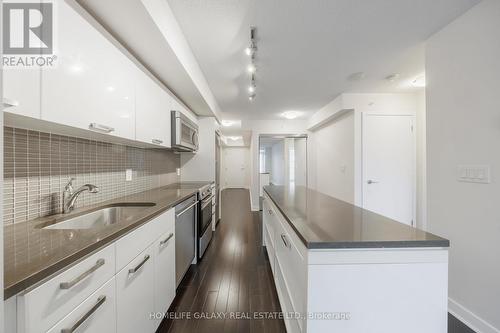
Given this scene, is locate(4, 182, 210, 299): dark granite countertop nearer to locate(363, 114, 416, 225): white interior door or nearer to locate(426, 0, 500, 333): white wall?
locate(426, 0, 500, 333): white wall

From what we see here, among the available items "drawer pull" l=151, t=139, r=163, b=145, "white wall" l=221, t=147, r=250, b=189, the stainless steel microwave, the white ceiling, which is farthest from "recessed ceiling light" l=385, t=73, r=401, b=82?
"white wall" l=221, t=147, r=250, b=189

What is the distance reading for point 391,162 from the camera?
351cm

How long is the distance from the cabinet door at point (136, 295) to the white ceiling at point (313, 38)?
1.87m

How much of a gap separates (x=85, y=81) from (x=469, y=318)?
10.3 feet

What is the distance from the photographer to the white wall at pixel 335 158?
12.2ft

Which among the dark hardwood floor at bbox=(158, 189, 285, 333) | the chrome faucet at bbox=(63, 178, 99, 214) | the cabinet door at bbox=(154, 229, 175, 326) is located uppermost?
the chrome faucet at bbox=(63, 178, 99, 214)

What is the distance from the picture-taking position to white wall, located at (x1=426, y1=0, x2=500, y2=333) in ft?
4.78

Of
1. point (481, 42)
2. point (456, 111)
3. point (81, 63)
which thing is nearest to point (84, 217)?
point (81, 63)

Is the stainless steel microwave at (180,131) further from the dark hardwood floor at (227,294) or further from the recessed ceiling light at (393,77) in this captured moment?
the recessed ceiling light at (393,77)

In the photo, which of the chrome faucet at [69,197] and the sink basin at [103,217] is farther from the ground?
the chrome faucet at [69,197]

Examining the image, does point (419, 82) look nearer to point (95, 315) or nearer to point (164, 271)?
point (164, 271)

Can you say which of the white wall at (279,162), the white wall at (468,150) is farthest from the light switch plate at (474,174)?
the white wall at (279,162)

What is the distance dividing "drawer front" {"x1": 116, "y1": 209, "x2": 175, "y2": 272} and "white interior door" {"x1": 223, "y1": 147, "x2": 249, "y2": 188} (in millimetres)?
8721

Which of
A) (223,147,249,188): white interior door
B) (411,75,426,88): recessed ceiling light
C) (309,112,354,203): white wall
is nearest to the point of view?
(411,75,426,88): recessed ceiling light
